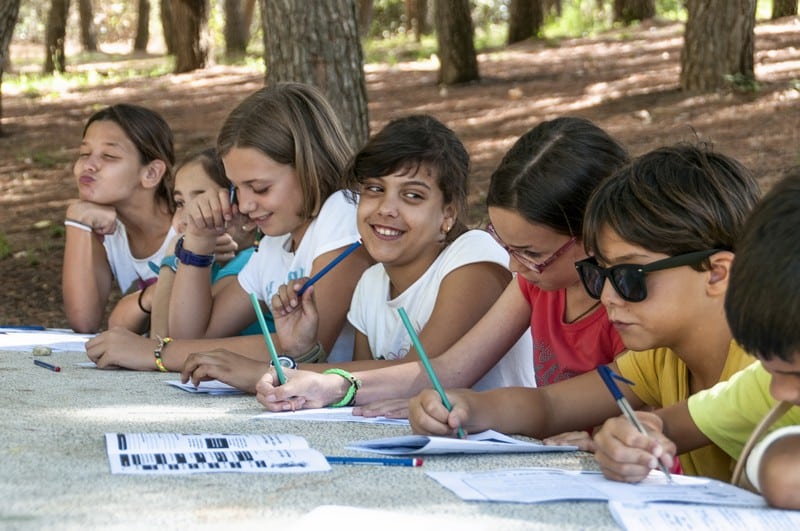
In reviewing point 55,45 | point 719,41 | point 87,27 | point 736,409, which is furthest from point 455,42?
point 87,27

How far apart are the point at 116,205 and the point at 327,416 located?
2423mm

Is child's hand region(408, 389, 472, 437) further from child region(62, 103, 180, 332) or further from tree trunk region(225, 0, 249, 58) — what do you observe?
tree trunk region(225, 0, 249, 58)

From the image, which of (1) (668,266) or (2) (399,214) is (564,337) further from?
(1) (668,266)

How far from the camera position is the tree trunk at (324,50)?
5.42 meters

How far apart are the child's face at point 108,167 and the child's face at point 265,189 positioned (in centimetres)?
113

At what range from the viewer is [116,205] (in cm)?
480

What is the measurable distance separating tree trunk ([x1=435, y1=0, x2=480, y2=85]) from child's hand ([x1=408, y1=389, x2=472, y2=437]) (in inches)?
367

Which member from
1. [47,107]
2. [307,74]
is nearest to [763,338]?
[307,74]

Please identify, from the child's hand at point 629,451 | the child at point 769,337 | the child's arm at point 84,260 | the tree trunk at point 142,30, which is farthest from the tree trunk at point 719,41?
the tree trunk at point 142,30

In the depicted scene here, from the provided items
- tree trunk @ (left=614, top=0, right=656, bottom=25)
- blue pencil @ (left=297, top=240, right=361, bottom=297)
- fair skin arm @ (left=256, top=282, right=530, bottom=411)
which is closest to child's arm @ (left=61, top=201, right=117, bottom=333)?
blue pencil @ (left=297, top=240, right=361, bottom=297)

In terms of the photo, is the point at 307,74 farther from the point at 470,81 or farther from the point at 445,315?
the point at 470,81

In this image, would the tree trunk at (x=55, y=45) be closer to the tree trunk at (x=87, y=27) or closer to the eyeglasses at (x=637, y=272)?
Result: the tree trunk at (x=87, y=27)

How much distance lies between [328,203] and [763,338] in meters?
2.15

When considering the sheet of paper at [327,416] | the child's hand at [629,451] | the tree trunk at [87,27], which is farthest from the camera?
the tree trunk at [87,27]
